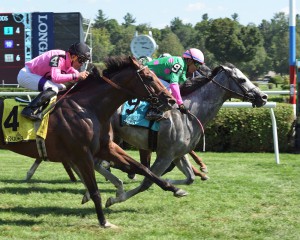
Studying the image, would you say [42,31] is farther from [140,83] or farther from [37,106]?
[140,83]

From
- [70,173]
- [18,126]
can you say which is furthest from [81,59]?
[70,173]

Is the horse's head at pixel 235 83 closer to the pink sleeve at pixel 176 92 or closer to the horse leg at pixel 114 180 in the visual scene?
the pink sleeve at pixel 176 92

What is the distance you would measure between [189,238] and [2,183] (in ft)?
11.5

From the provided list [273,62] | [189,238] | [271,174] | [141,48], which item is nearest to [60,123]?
[189,238]

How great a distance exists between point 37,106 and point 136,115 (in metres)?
1.37

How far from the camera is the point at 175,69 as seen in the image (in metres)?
6.07

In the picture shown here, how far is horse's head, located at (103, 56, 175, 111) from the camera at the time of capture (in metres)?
5.07

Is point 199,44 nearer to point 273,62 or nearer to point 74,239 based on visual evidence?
point 273,62

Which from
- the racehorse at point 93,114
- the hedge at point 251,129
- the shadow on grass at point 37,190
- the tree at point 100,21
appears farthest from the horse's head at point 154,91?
the tree at point 100,21

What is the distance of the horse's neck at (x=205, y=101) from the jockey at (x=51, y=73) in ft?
4.57

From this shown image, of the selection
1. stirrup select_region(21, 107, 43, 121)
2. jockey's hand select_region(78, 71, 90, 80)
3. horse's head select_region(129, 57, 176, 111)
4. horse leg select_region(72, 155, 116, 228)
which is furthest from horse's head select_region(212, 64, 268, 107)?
stirrup select_region(21, 107, 43, 121)

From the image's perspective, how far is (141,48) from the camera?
1312 cm

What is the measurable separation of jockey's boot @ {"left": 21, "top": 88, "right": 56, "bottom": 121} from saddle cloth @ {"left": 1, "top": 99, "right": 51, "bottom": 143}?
0.07 m

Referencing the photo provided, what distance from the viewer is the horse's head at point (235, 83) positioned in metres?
6.33
